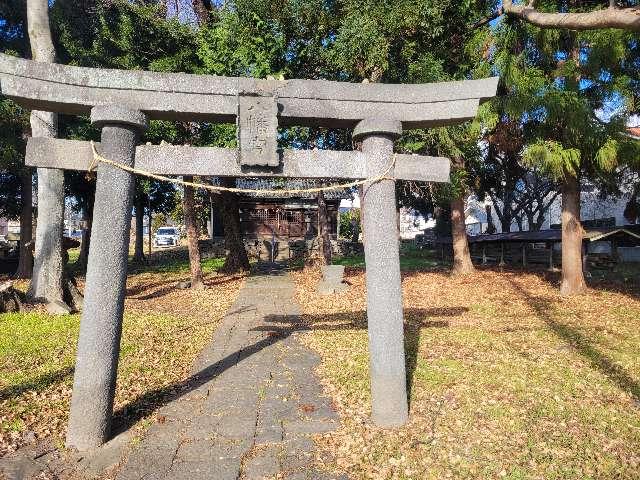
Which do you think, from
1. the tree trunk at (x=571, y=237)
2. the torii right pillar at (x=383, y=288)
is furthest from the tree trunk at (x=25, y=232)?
the tree trunk at (x=571, y=237)

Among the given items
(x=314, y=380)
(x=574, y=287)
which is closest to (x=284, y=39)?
(x=314, y=380)

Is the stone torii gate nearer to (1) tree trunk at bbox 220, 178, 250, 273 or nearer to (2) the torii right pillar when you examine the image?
(2) the torii right pillar

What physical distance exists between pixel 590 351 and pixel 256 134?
615 cm

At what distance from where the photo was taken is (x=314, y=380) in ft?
19.2

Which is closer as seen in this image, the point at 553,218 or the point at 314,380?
the point at 314,380

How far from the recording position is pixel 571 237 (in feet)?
38.0

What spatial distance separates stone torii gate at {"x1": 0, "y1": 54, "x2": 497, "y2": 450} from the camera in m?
3.94

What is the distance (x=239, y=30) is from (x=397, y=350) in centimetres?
983

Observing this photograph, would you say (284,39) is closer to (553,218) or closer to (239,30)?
(239,30)

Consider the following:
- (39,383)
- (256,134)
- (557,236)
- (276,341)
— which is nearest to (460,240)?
(557,236)

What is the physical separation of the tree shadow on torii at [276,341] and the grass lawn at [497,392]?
0.21 ft

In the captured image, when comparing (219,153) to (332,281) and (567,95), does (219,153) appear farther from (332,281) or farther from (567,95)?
(332,281)

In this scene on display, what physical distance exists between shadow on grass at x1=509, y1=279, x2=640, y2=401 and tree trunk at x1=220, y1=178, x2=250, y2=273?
1085cm

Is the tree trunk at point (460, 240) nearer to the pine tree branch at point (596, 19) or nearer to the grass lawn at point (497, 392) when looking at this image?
the grass lawn at point (497, 392)
